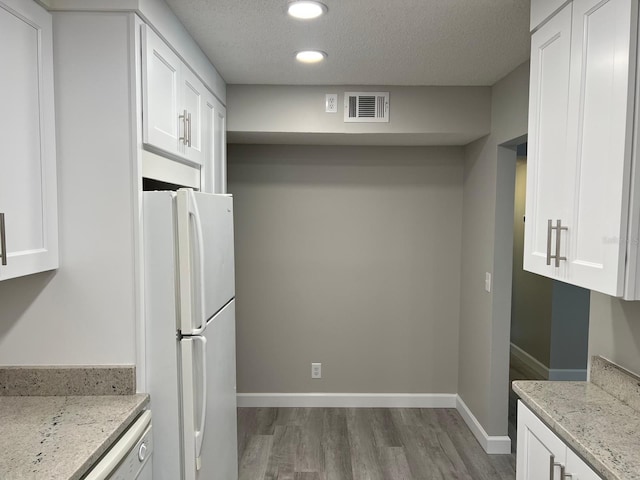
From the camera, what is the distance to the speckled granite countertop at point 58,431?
1.19 metres

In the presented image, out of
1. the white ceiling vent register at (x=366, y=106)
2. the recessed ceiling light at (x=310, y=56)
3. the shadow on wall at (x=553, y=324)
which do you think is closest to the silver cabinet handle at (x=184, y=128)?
the recessed ceiling light at (x=310, y=56)

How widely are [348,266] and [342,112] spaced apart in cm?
129

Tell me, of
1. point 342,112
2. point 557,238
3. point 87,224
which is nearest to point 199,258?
point 87,224

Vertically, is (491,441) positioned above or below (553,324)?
below

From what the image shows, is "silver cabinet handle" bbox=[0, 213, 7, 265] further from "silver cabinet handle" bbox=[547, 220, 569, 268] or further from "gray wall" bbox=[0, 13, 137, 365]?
"silver cabinet handle" bbox=[547, 220, 569, 268]

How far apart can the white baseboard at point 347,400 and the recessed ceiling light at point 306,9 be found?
116 inches

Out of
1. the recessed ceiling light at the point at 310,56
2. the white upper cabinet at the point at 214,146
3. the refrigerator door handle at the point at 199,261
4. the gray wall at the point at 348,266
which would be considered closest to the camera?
the refrigerator door handle at the point at 199,261

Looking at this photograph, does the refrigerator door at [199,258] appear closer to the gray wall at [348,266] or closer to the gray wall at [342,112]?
the gray wall at [342,112]

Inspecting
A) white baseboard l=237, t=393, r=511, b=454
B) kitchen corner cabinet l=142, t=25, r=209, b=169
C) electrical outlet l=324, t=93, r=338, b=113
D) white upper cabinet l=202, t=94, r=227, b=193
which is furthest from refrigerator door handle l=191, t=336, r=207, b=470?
white baseboard l=237, t=393, r=511, b=454

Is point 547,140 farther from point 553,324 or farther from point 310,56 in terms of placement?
point 553,324

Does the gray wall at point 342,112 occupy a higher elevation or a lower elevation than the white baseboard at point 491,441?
higher

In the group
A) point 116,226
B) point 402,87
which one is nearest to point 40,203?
point 116,226

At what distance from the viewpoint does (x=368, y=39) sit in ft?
7.42

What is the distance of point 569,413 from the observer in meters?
1.50
